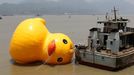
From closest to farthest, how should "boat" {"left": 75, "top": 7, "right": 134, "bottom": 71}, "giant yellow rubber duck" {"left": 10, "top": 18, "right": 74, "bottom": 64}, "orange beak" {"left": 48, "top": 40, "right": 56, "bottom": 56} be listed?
"boat" {"left": 75, "top": 7, "right": 134, "bottom": 71}
"orange beak" {"left": 48, "top": 40, "right": 56, "bottom": 56}
"giant yellow rubber duck" {"left": 10, "top": 18, "right": 74, "bottom": 64}

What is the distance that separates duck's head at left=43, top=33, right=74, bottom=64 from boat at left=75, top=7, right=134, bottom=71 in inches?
41.7

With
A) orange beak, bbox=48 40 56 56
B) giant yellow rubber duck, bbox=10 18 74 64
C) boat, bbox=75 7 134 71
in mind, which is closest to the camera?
boat, bbox=75 7 134 71

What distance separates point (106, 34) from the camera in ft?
79.1

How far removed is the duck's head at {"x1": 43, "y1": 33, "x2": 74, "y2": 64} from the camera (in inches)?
899

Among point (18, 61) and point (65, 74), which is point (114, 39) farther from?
point (18, 61)

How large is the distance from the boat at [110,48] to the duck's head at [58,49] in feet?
3.47

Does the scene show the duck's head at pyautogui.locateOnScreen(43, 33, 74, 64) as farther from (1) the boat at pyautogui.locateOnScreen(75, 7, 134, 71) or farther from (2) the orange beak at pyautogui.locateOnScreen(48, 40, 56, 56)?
(1) the boat at pyautogui.locateOnScreen(75, 7, 134, 71)

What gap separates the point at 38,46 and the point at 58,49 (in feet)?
4.91

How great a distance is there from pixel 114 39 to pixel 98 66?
2.33 meters

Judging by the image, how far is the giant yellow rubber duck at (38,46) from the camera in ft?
74.8

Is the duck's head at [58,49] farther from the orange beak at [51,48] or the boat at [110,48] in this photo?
the boat at [110,48]

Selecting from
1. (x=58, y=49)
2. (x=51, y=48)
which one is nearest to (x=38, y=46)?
(x=51, y=48)

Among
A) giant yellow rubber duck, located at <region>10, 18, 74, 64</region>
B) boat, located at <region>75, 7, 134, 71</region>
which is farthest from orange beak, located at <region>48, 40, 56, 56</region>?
boat, located at <region>75, 7, 134, 71</region>

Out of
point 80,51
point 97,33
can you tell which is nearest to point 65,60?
point 80,51
